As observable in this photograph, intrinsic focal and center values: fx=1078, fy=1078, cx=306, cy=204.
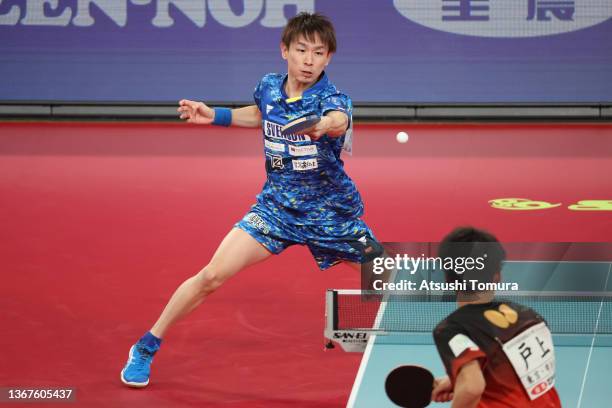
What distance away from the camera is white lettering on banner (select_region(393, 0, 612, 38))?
1241 centimetres

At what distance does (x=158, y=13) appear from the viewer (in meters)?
12.7

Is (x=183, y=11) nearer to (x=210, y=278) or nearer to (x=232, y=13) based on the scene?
(x=232, y=13)

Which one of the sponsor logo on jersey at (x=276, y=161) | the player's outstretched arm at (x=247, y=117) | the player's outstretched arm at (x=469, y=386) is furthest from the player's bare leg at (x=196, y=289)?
the player's outstretched arm at (x=469, y=386)

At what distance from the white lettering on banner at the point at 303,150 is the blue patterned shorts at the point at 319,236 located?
0.34m

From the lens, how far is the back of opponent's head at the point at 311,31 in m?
5.12

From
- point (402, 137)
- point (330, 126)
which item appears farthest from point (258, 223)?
point (402, 137)

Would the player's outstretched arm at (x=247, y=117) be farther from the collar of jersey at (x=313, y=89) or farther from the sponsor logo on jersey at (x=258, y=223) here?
the sponsor logo on jersey at (x=258, y=223)

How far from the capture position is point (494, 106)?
1276 centimetres

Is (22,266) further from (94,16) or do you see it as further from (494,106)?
(494,106)

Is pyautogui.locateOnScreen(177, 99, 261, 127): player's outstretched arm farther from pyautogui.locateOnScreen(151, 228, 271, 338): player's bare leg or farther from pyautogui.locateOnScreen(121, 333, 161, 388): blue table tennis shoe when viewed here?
pyautogui.locateOnScreen(121, 333, 161, 388): blue table tennis shoe

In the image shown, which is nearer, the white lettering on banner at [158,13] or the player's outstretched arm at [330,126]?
the player's outstretched arm at [330,126]

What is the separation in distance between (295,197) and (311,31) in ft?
2.61

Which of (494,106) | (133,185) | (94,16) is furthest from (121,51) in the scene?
(494,106)

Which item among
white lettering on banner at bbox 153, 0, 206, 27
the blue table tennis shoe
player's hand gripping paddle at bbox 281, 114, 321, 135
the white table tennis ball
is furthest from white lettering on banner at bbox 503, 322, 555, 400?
white lettering on banner at bbox 153, 0, 206, 27
